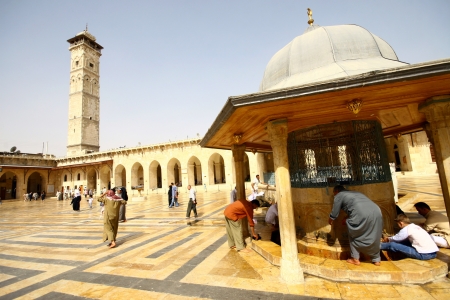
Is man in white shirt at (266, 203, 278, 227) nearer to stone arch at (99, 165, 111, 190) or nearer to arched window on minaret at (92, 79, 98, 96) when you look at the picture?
stone arch at (99, 165, 111, 190)

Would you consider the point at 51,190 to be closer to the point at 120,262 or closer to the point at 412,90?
the point at 120,262

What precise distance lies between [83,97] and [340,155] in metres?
44.3

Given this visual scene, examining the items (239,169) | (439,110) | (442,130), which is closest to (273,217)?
(239,169)

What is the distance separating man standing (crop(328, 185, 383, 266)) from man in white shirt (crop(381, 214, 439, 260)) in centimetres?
45

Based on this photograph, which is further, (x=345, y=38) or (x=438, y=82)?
(x=345, y=38)

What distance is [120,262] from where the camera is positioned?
4.00 m

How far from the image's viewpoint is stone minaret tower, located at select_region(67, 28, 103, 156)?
1454 inches

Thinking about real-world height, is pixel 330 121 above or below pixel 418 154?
above

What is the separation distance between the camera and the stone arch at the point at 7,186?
30.4 metres

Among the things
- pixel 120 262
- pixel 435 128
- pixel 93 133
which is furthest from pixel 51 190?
pixel 435 128

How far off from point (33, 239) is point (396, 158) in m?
29.4

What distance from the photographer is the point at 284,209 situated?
10.1 ft

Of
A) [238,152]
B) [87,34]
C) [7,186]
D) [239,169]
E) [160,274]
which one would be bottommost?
[160,274]

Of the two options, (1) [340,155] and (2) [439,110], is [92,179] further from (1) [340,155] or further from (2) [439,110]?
(2) [439,110]
